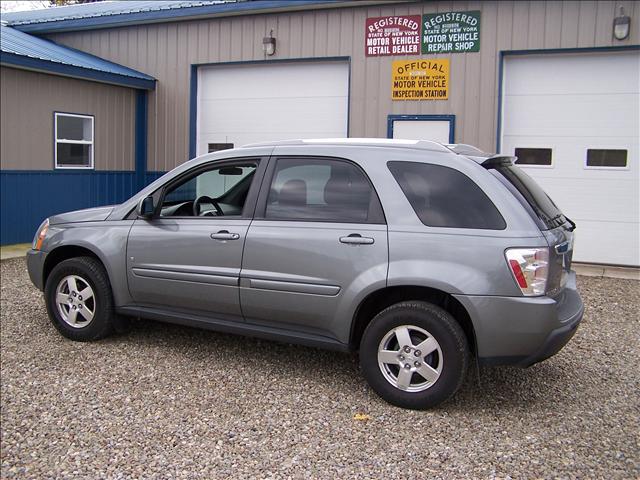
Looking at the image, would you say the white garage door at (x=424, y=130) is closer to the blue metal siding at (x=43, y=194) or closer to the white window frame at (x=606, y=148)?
the white window frame at (x=606, y=148)

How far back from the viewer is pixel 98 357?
17.4 feet

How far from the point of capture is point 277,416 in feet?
13.9

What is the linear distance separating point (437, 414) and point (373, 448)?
2.21 ft

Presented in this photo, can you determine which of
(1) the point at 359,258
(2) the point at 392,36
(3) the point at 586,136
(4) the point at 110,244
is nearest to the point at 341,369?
(1) the point at 359,258

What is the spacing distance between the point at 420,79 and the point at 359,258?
7086 millimetres

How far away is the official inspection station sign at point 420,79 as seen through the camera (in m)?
10.7

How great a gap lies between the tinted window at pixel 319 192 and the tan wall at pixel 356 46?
626 cm

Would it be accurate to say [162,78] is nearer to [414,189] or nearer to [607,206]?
[607,206]

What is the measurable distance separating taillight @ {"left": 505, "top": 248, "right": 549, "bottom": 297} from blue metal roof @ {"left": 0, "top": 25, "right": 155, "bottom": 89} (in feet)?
30.3

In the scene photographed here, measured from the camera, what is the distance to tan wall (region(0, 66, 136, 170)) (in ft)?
35.9

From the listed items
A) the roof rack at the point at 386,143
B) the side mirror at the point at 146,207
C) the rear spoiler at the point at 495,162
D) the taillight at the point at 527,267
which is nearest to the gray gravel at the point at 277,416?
the taillight at the point at 527,267

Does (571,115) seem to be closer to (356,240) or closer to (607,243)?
(607,243)

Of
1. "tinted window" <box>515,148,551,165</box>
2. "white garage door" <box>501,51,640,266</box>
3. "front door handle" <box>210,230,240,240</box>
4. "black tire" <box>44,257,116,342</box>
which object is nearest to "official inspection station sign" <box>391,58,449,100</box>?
"white garage door" <box>501,51,640,266</box>

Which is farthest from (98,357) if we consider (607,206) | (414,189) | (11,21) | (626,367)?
(11,21)
